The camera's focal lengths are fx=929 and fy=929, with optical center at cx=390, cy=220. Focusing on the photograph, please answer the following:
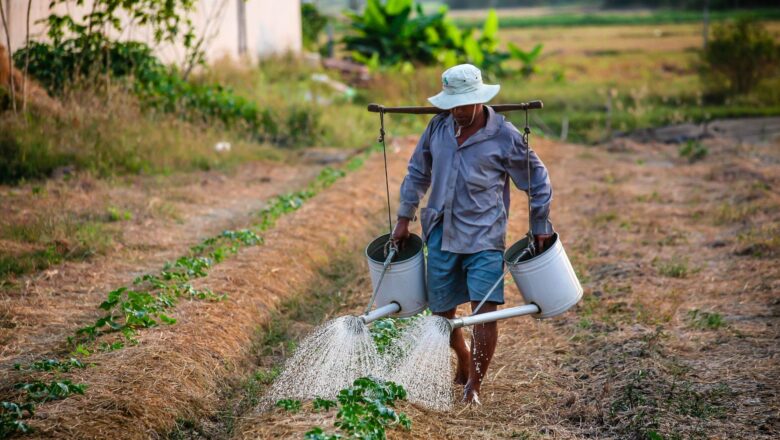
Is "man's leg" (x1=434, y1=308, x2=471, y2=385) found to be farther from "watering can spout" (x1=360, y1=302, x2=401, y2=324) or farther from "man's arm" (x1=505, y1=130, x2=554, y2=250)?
"man's arm" (x1=505, y1=130, x2=554, y2=250)

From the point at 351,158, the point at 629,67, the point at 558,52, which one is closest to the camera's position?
the point at 351,158

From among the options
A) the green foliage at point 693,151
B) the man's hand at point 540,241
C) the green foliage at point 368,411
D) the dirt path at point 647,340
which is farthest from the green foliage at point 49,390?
the green foliage at point 693,151

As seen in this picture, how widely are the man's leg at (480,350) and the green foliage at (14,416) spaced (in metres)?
2.06

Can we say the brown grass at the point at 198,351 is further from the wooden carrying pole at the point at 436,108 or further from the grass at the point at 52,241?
the wooden carrying pole at the point at 436,108

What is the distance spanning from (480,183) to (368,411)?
123 centimetres

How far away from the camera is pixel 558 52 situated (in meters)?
31.9

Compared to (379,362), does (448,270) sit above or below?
above

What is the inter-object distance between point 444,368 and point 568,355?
4.21 ft

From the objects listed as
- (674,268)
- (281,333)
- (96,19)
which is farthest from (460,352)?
(96,19)

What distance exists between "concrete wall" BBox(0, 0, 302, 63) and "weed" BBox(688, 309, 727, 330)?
7.79 metres

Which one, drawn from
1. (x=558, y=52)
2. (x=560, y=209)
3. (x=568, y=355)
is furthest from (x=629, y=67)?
(x=568, y=355)

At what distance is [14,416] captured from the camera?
4027 millimetres

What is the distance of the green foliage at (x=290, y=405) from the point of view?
4.35 meters

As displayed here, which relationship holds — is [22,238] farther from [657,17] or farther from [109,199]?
[657,17]
